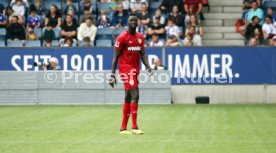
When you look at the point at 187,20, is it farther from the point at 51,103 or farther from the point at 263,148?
the point at 263,148

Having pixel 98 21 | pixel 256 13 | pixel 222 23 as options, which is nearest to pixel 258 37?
pixel 256 13

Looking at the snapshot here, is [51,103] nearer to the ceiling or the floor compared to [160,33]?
nearer to the floor

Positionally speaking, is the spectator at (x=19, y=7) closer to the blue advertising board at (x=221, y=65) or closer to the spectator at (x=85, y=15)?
the spectator at (x=85, y=15)

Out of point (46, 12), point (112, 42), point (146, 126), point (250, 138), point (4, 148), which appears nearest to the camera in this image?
point (4, 148)

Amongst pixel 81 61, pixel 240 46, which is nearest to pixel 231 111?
pixel 240 46

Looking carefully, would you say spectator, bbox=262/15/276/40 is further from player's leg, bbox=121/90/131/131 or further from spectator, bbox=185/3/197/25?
player's leg, bbox=121/90/131/131

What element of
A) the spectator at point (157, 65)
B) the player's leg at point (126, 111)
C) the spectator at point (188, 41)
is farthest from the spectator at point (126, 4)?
the player's leg at point (126, 111)

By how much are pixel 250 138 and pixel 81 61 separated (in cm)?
1425

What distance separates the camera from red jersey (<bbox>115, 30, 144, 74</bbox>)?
53.0ft

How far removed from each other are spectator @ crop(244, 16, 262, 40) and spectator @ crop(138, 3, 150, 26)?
351 centimetres

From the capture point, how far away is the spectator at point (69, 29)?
29359 millimetres

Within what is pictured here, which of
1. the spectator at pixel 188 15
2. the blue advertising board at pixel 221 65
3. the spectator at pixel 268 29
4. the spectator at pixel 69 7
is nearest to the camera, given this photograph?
the blue advertising board at pixel 221 65

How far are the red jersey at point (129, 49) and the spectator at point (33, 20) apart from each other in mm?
14344

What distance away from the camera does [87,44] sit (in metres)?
28.5
